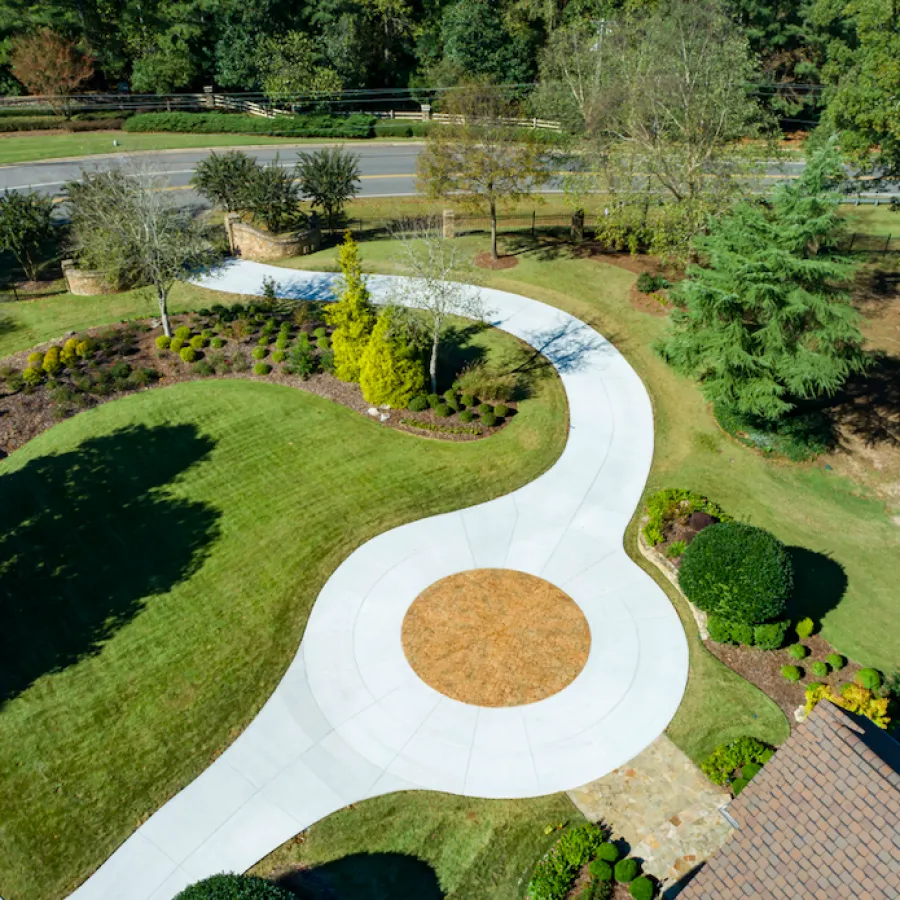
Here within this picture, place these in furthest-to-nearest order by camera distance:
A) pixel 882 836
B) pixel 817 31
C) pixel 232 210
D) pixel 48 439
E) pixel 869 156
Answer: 1. pixel 817 31
2. pixel 232 210
3. pixel 869 156
4. pixel 48 439
5. pixel 882 836

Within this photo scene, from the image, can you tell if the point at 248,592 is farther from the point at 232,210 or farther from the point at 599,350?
the point at 232,210

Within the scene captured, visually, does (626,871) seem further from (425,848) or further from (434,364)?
(434,364)

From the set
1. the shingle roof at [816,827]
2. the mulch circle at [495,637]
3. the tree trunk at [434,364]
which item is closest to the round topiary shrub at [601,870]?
the shingle roof at [816,827]

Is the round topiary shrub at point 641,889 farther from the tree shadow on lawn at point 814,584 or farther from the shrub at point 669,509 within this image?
the shrub at point 669,509

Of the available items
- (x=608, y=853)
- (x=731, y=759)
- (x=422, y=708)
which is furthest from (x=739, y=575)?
(x=422, y=708)

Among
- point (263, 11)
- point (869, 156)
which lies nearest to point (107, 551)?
point (869, 156)

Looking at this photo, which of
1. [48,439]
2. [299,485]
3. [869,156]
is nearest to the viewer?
[299,485]
